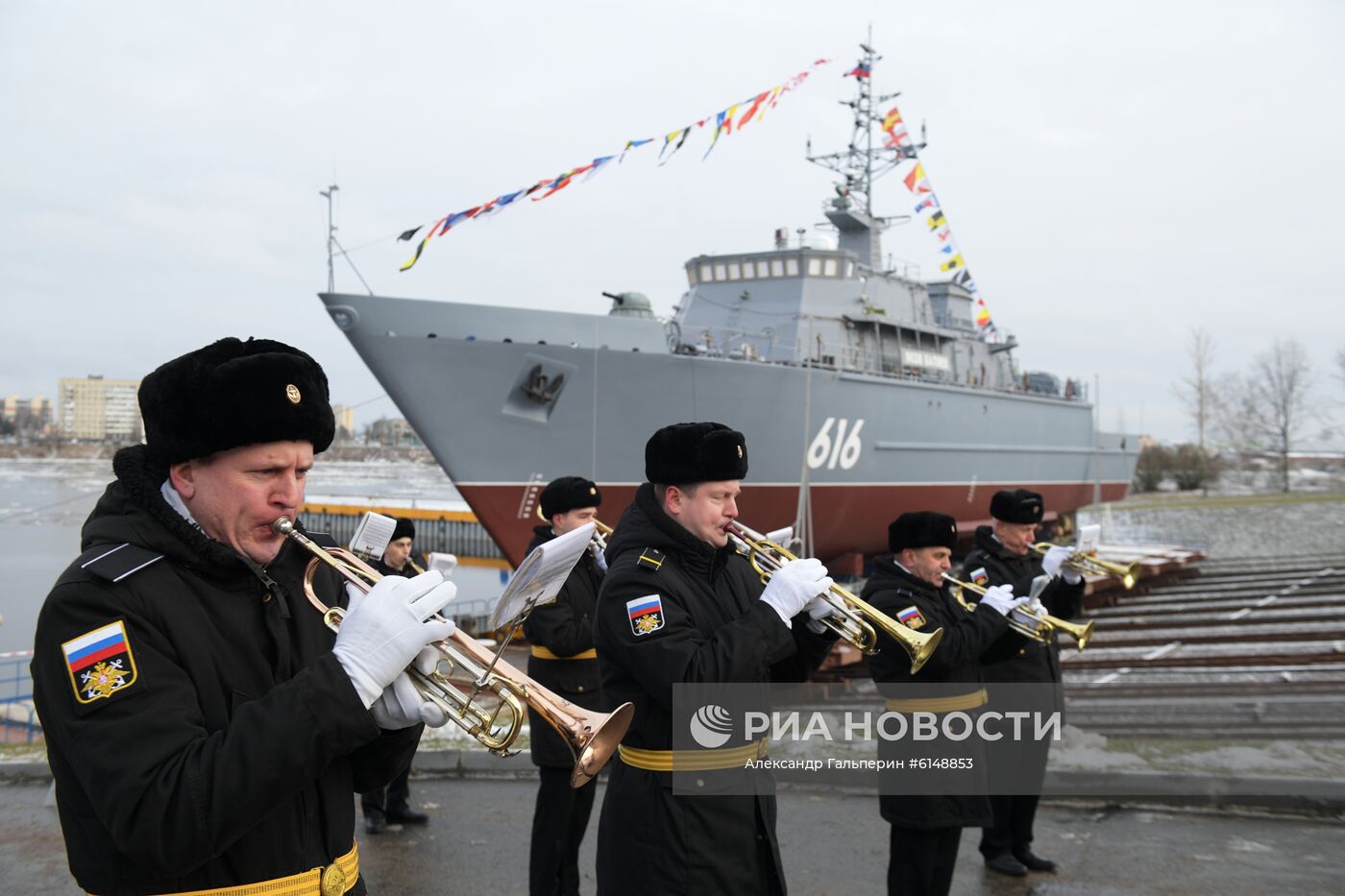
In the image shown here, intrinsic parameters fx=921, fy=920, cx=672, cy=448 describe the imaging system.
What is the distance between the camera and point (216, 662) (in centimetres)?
178

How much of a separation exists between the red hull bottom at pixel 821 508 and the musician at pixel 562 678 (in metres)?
7.94

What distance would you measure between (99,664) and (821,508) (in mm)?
17610

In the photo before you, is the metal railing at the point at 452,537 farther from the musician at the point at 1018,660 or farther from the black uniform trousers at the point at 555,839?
the black uniform trousers at the point at 555,839

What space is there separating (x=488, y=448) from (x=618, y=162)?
5.50 metres

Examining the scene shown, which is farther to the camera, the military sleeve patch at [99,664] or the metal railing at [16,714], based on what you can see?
the metal railing at [16,714]

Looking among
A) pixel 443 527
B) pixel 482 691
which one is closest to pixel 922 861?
pixel 482 691

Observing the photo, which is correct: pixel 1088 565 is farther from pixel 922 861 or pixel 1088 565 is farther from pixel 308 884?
pixel 308 884

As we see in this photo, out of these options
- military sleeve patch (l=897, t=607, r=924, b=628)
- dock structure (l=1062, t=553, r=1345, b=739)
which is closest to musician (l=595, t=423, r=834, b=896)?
military sleeve patch (l=897, t=607, r=924, b=628)

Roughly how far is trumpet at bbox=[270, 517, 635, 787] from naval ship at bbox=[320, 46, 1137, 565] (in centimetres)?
1269

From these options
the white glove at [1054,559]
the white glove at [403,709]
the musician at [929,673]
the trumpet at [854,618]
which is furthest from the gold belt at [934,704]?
the white glove at [403,709]

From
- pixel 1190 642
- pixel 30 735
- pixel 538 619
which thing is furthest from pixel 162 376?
pixel 1190 642

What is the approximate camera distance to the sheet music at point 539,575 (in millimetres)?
2020

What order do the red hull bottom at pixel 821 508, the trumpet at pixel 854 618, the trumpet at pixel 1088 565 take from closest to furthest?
the trumpet at pixel 854 618 → the trumpet at pixel 1088 565 → the red hull bottom at pixel 821 508

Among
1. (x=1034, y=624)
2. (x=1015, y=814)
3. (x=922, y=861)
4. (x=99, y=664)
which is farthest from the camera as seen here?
(x=1034, y=624)
